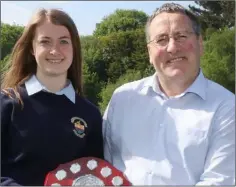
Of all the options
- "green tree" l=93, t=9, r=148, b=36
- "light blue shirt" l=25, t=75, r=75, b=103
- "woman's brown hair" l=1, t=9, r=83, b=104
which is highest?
"green tree" l=93, t=9, r=148, b=36

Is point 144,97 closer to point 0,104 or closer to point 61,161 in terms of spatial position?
point 61,161

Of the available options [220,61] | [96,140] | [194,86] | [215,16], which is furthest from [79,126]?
[215,16]

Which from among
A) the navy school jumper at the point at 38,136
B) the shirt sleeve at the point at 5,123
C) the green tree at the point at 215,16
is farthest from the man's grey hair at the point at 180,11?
the green tree at the point at 215,16

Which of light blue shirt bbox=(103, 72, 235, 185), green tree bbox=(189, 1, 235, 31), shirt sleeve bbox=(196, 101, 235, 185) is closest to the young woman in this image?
light blue shirt bbox=(103, 72, 235, 185)

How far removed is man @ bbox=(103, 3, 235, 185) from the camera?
213cm

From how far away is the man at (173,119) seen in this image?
2.13 metres

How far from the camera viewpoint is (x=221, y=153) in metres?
2.08

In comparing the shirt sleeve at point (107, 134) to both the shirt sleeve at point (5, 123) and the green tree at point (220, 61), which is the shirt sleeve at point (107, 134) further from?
the green tree at point (220, 61)

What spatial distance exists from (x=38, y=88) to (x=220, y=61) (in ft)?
39.8

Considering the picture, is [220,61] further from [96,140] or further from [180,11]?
[96,140]

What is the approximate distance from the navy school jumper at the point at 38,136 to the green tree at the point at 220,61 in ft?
38.1

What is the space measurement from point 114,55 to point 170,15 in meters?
9.31

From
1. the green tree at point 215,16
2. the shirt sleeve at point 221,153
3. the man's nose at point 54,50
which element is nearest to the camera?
the shirt sleeve at point 221,153

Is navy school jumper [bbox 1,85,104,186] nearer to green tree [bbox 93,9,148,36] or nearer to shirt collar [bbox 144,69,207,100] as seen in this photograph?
shirt collar [bbox 144,69,207,100]
